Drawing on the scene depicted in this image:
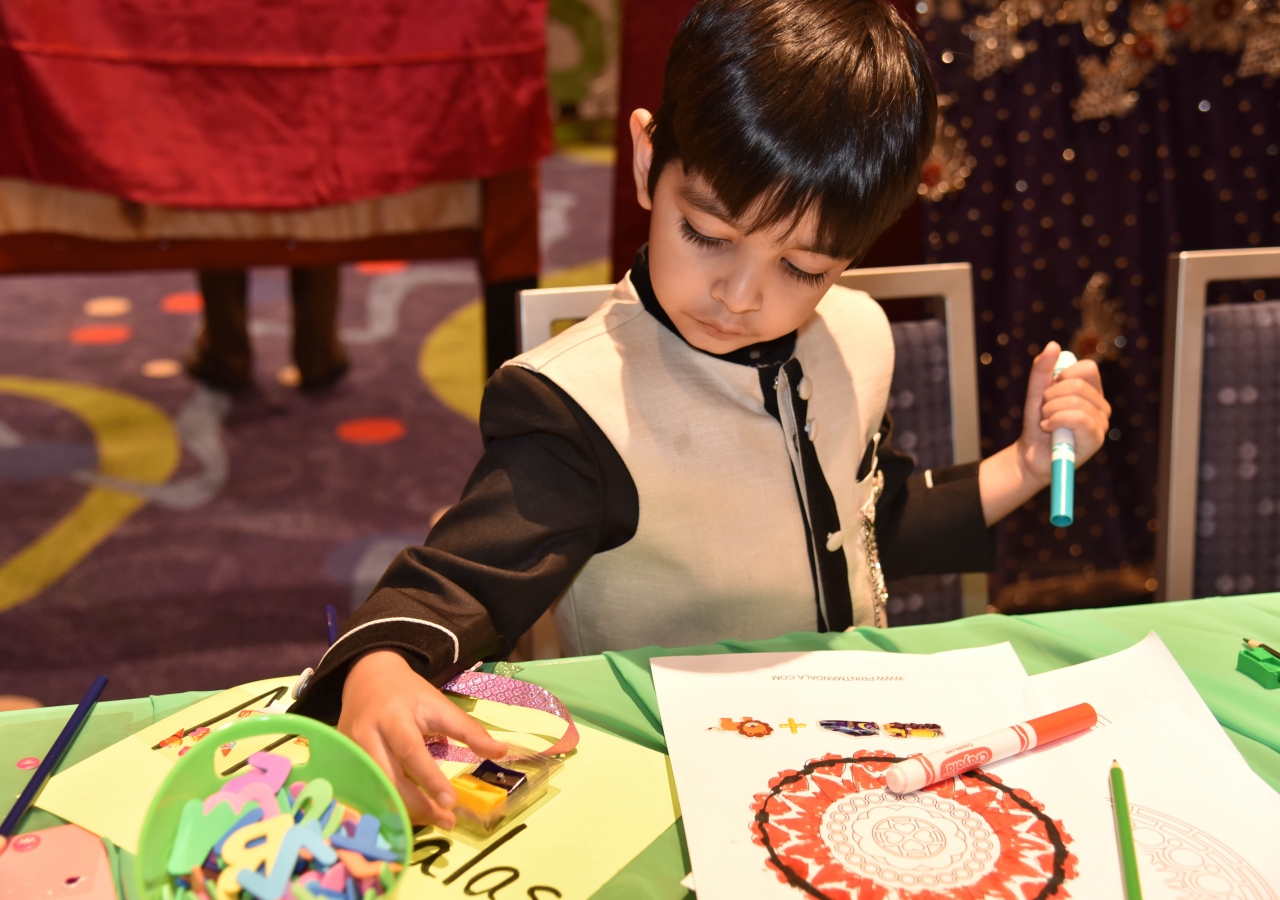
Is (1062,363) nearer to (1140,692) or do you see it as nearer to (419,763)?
(1140,692)

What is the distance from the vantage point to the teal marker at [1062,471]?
777 mm

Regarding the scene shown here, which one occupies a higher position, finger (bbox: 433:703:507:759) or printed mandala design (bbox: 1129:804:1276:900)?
finger (bbox: 433:703:507:759)

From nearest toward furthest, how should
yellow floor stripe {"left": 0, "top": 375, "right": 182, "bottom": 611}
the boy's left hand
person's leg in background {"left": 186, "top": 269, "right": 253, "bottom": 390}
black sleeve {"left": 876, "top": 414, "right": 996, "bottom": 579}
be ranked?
the boy's left hand < black sleeve {"left": 876, "top": 414, "right": 996, "bottom": 579} < yellow floor stripe {"left": 0, "top": 375, "right": 182, "bottom": 611} < person's leg in background {"left": 186, "top": 269, "right": 253, "bottom": 390}

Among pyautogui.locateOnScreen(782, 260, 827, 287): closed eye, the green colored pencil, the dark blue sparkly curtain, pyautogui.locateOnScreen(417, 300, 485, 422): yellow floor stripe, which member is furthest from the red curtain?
the green colored pencil

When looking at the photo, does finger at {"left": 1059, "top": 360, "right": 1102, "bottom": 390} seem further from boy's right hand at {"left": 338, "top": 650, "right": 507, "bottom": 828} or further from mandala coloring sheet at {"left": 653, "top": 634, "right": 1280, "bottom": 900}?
boy's right hand at {"left": 338, "top": 650, "right": 507, "bottom": 828}

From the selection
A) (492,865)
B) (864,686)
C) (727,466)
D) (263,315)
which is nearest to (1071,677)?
(864,686)

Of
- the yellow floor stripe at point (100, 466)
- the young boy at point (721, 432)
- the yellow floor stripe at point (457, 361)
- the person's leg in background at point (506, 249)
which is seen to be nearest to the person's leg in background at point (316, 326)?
the yellow floor stripe at point (457, 361)

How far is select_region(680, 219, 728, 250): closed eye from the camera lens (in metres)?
0.75

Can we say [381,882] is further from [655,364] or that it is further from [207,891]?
[655,364]

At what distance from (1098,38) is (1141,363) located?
50cm

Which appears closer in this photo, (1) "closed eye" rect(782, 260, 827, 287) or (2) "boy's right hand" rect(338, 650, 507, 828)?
(2) "boy's right hand" rect(338, 650, 507, 828)

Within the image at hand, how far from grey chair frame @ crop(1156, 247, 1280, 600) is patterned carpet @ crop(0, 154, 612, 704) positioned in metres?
1.27

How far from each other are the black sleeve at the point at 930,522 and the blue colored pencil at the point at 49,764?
649mm

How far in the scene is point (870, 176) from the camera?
28.5 inches
